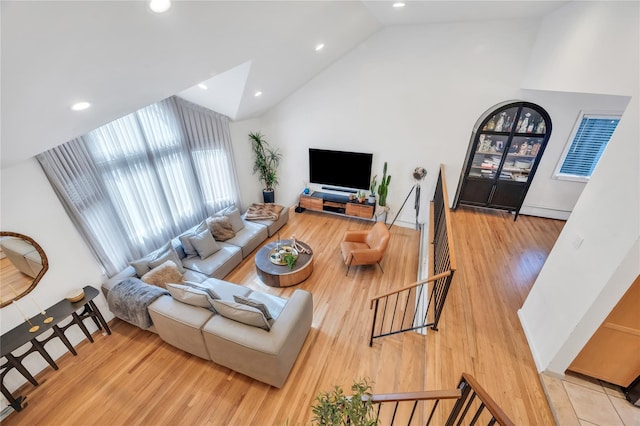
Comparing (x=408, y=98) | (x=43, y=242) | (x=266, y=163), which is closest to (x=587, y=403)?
(x=408, y=98)

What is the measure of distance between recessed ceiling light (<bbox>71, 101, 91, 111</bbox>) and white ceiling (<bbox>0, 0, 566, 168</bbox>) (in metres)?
0.06

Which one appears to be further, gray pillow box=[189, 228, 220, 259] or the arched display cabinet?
the arched display cabinet

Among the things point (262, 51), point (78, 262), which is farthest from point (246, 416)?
point (262, 51)

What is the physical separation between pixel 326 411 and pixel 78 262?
3564 millimetres

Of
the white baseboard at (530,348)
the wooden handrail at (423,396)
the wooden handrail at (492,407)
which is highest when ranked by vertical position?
the wooden handrail at (492,407)

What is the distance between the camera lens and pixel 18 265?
2721 millimetres

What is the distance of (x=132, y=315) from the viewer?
3.13 m

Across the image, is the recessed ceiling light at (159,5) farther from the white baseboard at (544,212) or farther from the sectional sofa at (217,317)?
the white baseboard at (544,212)

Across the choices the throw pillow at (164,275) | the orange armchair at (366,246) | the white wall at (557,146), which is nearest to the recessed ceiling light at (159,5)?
the throw pillow at (164,275)

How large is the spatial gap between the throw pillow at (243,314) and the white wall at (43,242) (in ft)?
6.42

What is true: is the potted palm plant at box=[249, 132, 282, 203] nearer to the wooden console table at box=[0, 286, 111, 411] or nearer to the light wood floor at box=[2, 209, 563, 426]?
the light wood floor at box=[2, 209, 563, 426]

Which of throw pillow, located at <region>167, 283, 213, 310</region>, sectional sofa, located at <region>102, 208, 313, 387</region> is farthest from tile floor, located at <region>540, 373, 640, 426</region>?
throw pillow, located at <region>167, 283, 213, 310</region>

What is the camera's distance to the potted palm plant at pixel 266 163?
6238 mm

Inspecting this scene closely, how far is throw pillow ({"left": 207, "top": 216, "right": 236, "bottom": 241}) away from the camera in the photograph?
469 centimetres
